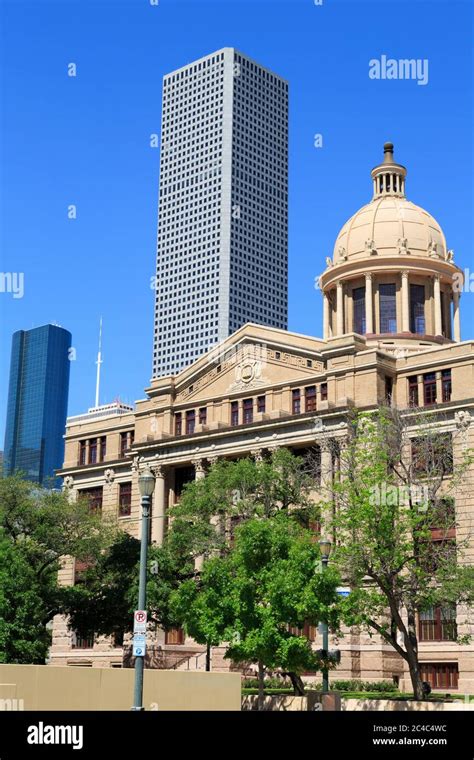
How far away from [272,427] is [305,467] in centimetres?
425

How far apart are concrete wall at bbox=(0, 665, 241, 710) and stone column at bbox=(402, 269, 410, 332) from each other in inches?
1738

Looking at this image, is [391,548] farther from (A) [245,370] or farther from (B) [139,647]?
(A) [245,370]

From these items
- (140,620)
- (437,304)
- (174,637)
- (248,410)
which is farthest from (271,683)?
(140,620)

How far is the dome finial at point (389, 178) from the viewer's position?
289 feet

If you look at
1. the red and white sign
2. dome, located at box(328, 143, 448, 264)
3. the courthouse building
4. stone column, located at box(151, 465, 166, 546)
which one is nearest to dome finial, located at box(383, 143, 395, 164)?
the courthouse building

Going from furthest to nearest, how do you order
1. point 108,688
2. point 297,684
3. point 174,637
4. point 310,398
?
point 174,637 < point 310,398 < point 297,684 < point 108,688

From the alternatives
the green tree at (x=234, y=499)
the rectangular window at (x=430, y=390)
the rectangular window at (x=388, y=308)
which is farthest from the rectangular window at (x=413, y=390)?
the rectangular window at (x=388, y=308)

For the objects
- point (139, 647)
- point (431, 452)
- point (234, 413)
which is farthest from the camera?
point (234, 413)

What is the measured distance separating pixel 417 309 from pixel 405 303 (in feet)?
8.42

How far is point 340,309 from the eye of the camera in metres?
81.4

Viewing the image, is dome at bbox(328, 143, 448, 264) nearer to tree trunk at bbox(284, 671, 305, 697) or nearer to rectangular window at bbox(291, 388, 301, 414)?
rectangular window at bbox(291, 388, 301, 414)

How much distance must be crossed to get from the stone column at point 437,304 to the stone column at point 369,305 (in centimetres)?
491

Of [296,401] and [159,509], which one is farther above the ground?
[296,401]
